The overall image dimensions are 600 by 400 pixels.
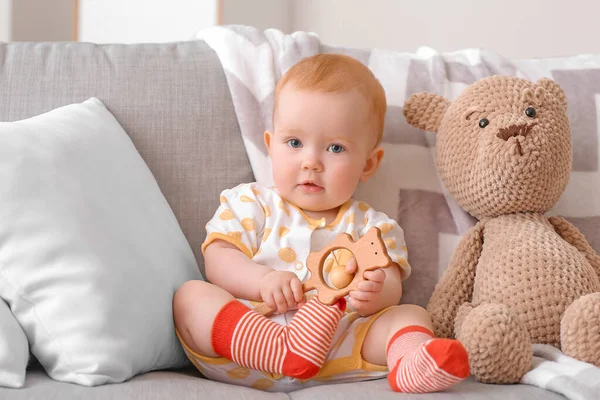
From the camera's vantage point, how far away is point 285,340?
108 centimetres

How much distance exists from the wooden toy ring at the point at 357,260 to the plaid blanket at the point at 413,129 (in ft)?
1.08

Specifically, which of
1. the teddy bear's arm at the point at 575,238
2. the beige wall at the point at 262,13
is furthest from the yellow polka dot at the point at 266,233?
the beige wall at the point at 262,13

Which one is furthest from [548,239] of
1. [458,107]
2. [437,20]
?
[437,20]

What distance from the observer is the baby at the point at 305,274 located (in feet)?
3.53

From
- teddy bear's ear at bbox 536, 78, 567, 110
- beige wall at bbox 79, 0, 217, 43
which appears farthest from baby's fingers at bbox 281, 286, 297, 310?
beige wall at bbox 79, 0, 217, 43

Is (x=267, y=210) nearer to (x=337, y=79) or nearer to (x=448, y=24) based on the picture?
(x=337, y=79)

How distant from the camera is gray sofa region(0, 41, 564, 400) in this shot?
1396 millimetres

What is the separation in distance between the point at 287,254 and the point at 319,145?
0.20m

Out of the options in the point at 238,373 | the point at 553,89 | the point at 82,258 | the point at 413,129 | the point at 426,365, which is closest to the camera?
the point at 426,365

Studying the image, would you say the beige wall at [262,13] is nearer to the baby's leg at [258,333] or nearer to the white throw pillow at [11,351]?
the baby's leg at [258,333]

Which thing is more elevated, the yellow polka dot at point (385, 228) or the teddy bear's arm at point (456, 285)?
the yellow polka dot at point (385, 228)

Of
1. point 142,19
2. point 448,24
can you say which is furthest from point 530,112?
point 142,19

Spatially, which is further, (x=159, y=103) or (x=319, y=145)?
(x=159, y=103)

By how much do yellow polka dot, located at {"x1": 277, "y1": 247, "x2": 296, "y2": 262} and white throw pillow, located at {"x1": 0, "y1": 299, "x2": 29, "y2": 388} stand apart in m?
0.44
